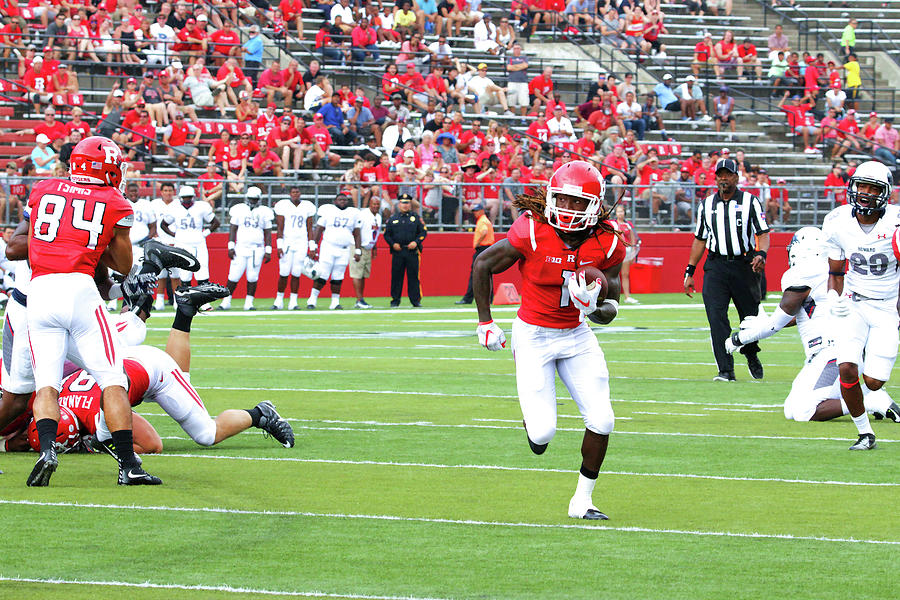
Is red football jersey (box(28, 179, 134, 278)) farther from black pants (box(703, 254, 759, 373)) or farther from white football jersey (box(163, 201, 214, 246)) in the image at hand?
white football jersey (box(163, 201, 214, 246))

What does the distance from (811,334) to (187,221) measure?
1329 centimetres

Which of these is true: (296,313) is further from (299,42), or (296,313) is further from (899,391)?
(899,391)

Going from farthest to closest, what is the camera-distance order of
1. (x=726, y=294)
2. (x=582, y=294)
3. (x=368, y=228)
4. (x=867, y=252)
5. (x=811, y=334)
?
(x=368, y=228), (x=726, y=294), (x=811, y=334), (x=867, y=252), (x=582, y=294)

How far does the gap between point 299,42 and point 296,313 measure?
8700 mm

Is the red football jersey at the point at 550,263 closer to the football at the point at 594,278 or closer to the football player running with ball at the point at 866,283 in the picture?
the football at the point at 594,278

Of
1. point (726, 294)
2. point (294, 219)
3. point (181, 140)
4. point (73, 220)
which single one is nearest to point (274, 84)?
point (181, 140)

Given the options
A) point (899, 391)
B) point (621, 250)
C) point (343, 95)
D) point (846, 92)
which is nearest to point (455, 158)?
point (343, 95)

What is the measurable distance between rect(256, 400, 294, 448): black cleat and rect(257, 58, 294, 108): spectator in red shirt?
18.8 metres

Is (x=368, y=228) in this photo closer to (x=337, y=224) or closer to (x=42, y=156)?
(x=337, y=224)

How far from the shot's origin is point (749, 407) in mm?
11438

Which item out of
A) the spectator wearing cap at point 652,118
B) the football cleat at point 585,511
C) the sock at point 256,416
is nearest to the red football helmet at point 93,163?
the sock at point 256,416

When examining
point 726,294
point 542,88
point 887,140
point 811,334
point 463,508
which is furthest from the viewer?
point 887,140

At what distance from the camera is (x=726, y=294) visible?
13406 mm

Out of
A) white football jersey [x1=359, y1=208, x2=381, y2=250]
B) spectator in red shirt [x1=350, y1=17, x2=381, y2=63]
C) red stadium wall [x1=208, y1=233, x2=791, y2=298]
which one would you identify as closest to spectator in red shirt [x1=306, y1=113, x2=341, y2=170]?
red stadium wall [x1=208, y1=233, x2=791, y2=298]
